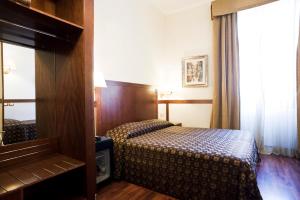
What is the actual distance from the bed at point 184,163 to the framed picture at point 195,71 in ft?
5.87

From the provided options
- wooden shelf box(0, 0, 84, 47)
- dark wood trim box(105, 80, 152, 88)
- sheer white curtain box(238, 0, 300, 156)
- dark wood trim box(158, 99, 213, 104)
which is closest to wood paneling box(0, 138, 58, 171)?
wooden shelf box(0, 0, 84, 47)

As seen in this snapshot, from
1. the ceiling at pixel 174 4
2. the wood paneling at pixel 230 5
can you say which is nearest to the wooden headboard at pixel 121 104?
the ceiling at pixel 174 4

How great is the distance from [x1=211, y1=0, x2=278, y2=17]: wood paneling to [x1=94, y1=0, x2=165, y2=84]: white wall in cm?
121

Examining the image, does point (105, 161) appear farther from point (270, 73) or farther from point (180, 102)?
point (270, 73)

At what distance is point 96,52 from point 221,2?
2.61 meters

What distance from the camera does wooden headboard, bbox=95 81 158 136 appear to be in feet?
8.39

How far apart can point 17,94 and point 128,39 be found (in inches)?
85.7

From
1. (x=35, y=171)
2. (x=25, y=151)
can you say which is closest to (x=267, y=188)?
(x=35, y=171)

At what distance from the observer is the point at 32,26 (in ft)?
3.87

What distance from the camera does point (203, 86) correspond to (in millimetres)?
3844

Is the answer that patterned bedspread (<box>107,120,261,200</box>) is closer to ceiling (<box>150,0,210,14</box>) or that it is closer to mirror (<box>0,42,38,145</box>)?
mirror (<box>0,42,38,145</box>)

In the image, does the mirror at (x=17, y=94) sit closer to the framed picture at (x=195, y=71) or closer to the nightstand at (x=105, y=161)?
the nightstand at (x=105, y=161)

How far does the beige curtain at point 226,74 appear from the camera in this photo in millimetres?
3426

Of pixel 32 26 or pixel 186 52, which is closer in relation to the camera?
pixel 32 26
